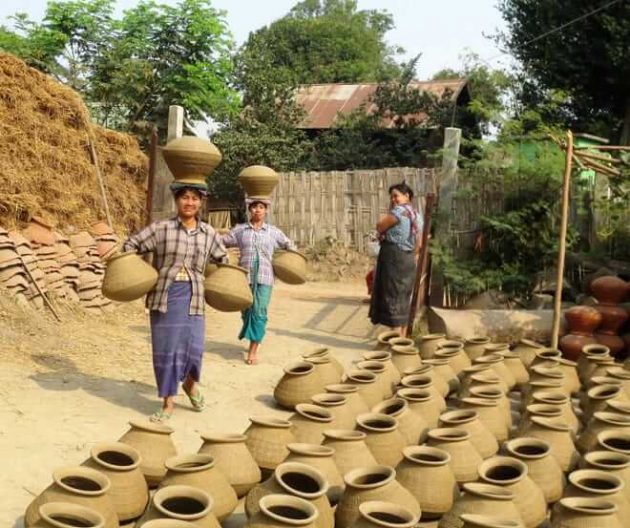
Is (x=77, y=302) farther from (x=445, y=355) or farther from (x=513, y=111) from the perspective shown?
(x=513, y=111)

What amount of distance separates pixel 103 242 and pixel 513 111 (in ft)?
39.6

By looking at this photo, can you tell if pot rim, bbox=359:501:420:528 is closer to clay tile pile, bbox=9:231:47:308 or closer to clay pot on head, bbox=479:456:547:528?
clay pot on head, bbox=479:456:547:528

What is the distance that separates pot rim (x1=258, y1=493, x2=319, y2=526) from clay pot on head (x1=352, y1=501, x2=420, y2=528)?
19 centimetres

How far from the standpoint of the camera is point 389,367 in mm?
5777

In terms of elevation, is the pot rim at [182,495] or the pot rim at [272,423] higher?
the pot rim at [272,423]

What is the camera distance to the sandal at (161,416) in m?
4.87

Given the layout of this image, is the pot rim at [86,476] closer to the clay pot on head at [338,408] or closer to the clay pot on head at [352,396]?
the clay pot on head at [338,408]

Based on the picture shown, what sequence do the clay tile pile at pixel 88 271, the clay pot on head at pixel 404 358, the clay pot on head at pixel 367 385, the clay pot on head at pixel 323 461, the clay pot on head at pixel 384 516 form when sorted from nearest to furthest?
1. the clay pot on head at pixel 384 516
2. the clay pot on head at pixel 323 461
3. the clay pot on head at pixel 367 385
4. the clay pot on head at pixel 404 358
5. the clay tile pile at pixel 88 271

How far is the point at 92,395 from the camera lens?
5.48 m

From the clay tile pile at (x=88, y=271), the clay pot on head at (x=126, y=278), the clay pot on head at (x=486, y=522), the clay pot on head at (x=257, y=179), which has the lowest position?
the clay pot on head at (x=486, y=522)

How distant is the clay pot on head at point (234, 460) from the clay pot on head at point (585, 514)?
1.41 metres

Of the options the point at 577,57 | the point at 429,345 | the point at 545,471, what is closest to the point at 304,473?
the point at 545,471

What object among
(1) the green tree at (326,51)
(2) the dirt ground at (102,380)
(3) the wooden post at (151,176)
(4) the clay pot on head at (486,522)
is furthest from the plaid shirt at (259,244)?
(1) the green tree at (326,51)

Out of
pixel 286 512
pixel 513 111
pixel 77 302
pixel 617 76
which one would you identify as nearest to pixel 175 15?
pixel 513 111
